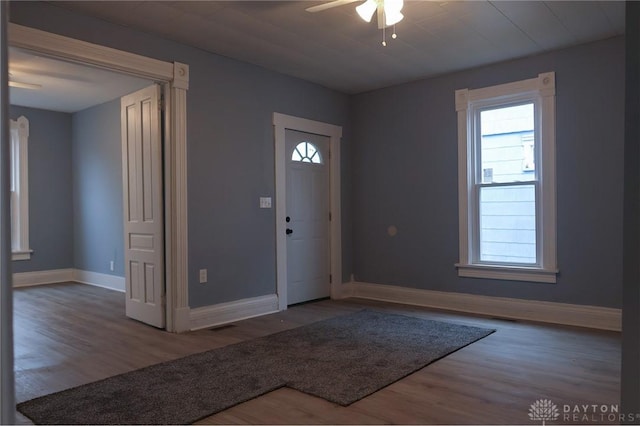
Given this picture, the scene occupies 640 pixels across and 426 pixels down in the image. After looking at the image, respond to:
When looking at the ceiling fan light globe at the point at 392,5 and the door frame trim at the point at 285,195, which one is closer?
the ceiling fan light globe at the point at 392,5

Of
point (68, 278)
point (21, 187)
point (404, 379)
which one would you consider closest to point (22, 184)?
point (21, 187)

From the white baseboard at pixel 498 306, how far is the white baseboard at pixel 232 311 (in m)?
1.35

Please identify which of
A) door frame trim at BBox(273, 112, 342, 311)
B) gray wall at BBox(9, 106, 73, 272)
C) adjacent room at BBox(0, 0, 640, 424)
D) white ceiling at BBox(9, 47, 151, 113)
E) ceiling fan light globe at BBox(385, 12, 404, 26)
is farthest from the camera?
gray wall at BBox(9, 106, 73, 272)

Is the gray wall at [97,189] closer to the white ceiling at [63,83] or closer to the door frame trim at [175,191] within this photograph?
the white ceiling at [63,83]

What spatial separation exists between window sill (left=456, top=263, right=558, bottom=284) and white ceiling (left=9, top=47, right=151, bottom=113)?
428 cm

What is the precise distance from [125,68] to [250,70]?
1387mm

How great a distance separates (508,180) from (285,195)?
96.3 inches

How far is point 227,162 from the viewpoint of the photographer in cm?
464

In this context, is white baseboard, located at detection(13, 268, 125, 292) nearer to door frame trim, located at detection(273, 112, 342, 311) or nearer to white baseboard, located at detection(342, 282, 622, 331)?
door frame trim, located at detection(273, 112, 342, 311)

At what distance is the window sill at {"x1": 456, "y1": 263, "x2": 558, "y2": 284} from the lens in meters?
4.57

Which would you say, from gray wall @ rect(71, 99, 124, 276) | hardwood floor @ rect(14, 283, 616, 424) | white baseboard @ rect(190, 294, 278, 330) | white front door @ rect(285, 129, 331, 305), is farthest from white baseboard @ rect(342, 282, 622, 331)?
gray wall @ rect(71, 99, 124, 276)

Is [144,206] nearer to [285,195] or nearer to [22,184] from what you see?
[285,195]

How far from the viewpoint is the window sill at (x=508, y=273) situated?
15.0ft

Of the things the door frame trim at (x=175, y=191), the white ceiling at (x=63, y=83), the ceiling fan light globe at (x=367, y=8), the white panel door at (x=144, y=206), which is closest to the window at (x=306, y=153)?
the door frame trim at (x=175, y=191)
